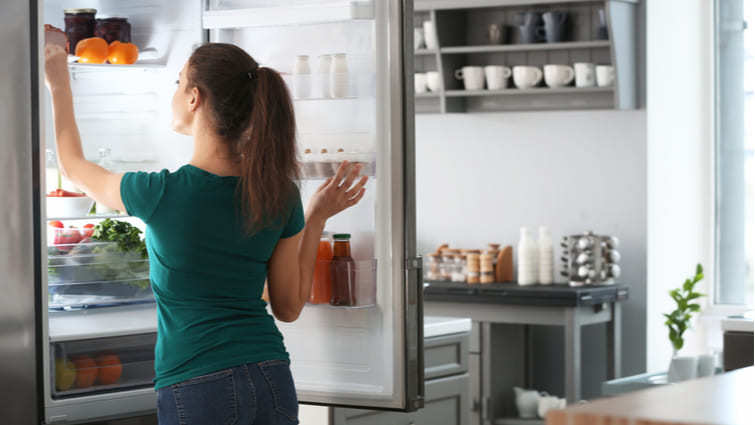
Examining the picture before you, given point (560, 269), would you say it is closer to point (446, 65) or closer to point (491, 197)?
point (491, 197)

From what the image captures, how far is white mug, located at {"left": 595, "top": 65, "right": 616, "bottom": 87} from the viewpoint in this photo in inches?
183

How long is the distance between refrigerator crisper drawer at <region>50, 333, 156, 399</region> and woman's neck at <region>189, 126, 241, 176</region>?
0.77 metres

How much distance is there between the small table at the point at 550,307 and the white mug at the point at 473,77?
929mm

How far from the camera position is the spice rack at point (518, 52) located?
15.3ft

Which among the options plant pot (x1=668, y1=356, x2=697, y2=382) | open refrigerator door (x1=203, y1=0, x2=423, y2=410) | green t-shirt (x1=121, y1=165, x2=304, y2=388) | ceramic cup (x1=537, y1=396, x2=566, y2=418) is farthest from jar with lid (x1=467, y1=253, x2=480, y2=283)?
green t-shirt (x1=121, y1=165, x2=304, y2=388)

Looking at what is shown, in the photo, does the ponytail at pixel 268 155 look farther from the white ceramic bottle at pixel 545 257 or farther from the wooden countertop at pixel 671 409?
the white ceramic bottle at pixel 545 257

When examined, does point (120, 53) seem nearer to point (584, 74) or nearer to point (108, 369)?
point (108, 369)

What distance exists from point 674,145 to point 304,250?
113 inches

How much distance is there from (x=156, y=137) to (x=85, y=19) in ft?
1.15

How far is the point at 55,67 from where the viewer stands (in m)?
2.35

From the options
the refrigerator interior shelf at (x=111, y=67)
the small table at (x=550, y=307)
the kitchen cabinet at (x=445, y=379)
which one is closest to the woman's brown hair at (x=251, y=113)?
the refrigerator interior shelf at (x=111, y=67)

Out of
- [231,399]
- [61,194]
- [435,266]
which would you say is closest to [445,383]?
[61,194]

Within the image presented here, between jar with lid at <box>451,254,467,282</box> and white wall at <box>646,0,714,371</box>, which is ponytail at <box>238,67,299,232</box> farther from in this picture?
white wall at <box>646,0,714,371</box>

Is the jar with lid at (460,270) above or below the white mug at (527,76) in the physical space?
below
